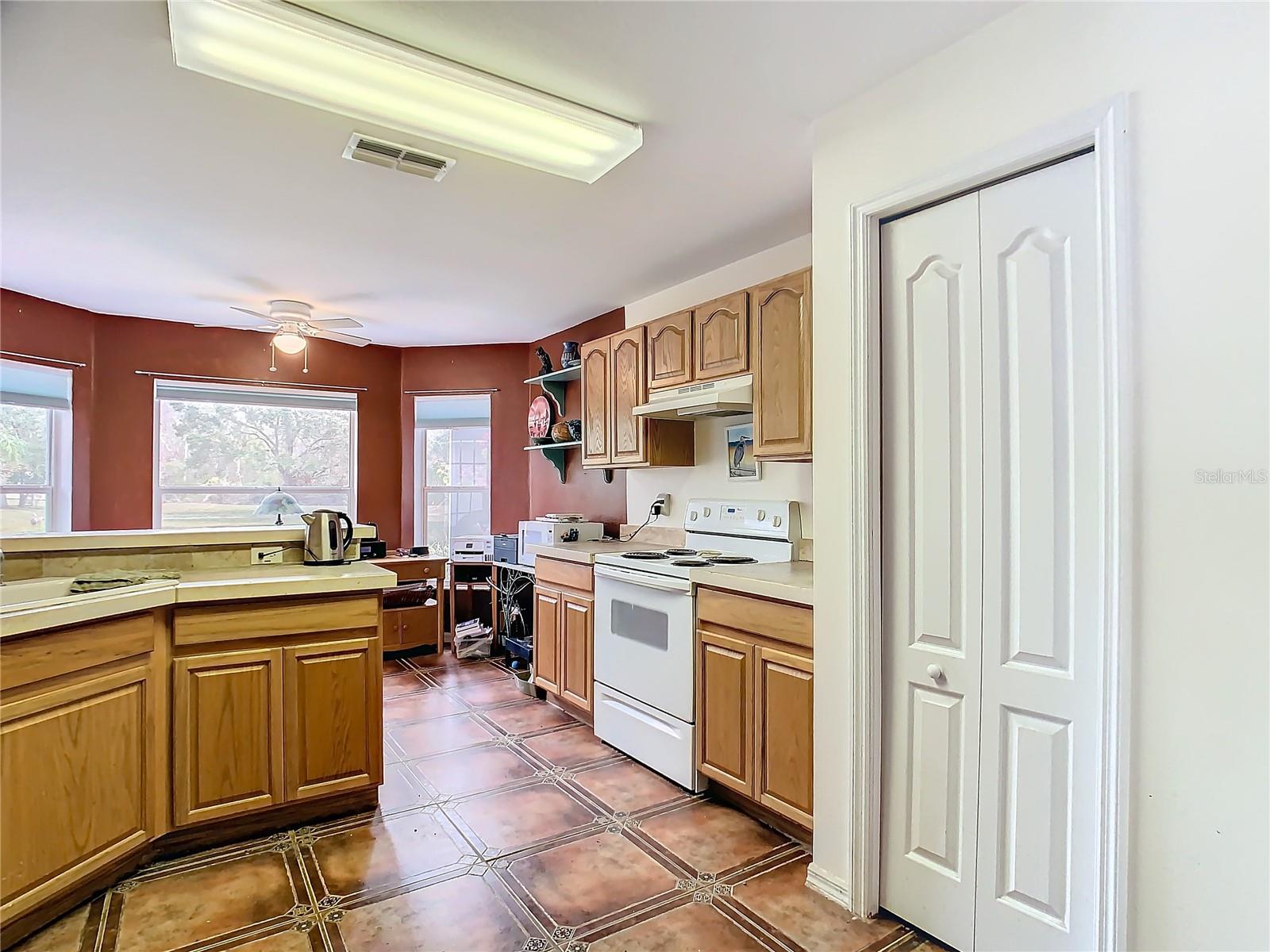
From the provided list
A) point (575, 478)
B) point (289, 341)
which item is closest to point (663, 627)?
point (575, 478)

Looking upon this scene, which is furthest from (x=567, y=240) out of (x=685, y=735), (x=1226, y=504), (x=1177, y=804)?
(x=1177, y=804)

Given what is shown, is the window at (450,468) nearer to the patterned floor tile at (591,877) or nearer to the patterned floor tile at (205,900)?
the patterned floor tile at (205,900)

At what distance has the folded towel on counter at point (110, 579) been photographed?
227cm

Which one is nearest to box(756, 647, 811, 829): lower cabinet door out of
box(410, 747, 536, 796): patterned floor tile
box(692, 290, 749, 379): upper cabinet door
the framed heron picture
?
box(410, 747, 536, 796): patterned floor tile

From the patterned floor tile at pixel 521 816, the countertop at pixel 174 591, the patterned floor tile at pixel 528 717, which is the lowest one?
the patterned floor tile at pixel 528 717

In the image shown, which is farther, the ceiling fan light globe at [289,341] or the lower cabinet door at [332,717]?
the ceiling fan light globe at [289,341]

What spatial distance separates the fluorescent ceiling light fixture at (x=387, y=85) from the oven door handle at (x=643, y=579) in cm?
161

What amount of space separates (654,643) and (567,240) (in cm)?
193

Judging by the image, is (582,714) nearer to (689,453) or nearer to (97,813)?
(689,453)

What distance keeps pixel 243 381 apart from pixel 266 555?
2.81 m

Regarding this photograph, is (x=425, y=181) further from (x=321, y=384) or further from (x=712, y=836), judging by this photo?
(x=321, y=384)

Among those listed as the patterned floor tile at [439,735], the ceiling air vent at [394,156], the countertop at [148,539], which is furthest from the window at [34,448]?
the ceiling air vent at [394,156]

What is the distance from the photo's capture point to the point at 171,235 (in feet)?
10.4

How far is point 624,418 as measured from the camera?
392cm
